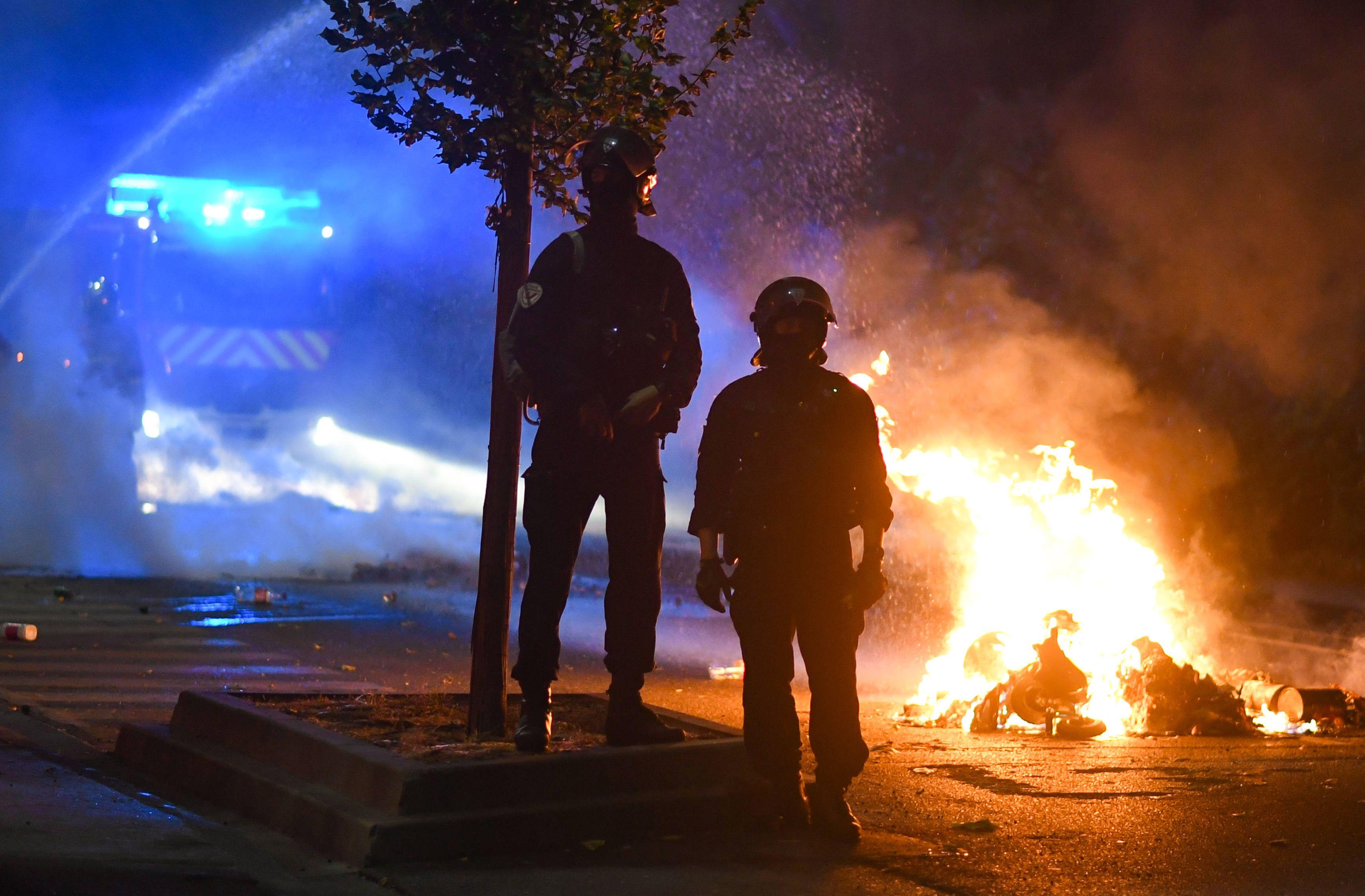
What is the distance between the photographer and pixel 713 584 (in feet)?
14.9

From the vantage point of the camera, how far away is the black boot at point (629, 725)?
15.7 feet

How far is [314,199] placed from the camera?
28.8 metres

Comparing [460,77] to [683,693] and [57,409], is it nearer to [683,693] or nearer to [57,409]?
[683,693]

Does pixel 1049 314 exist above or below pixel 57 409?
above

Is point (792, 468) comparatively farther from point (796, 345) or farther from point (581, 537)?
point (581, 537)

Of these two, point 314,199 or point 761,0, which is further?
point 314,199

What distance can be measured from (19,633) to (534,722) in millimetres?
8439

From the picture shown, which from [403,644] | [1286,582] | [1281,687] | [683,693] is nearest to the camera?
[1281,687]

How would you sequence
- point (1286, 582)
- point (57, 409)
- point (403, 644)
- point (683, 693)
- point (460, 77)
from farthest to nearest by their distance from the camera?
point (57, 409), point (1286, 582), point (403, 644), point (683, 693), point (460, 77)

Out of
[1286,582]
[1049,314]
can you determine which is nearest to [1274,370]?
[1049,314]

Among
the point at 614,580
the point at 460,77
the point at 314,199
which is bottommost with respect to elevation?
the point at 614,580

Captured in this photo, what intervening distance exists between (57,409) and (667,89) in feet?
70.9

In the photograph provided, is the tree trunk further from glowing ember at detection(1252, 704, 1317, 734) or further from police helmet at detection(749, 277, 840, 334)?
glowing ember at detection(1252, 704, 1317, 734)

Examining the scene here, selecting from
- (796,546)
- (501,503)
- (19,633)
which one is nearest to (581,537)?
(501,503)
